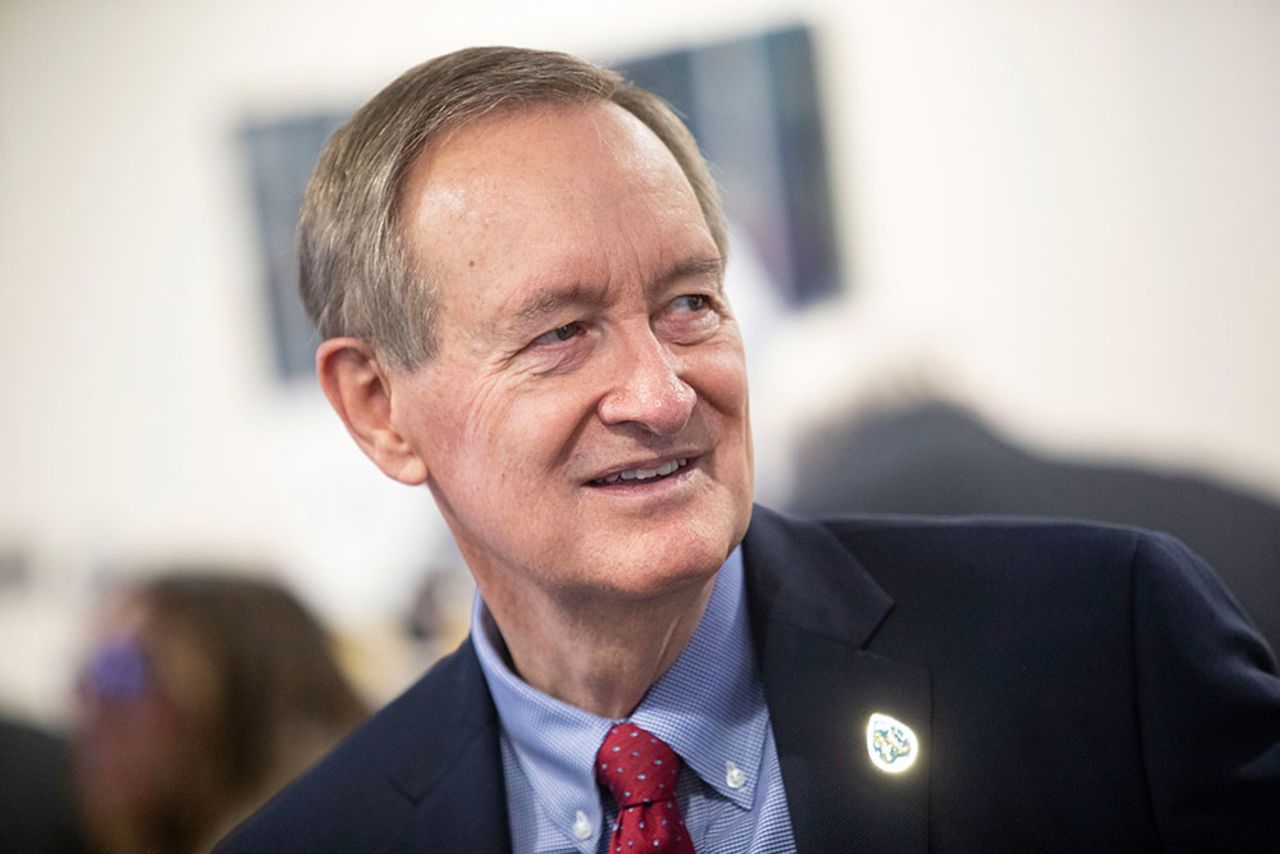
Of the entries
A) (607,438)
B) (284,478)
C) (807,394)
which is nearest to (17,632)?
(284,478)

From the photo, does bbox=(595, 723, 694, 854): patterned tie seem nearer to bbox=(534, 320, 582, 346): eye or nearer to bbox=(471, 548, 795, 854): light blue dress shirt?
bbox=(471, 548, 795, 854): light blue dress shirt

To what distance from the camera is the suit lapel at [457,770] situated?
2.00m

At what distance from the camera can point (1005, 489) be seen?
377 centimetres

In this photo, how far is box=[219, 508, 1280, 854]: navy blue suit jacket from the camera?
1728 millimetres

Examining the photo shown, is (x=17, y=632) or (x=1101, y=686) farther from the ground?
(x=1101, y=686)

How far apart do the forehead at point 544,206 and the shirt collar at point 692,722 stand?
1.79ft

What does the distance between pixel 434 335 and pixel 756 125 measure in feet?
7.33

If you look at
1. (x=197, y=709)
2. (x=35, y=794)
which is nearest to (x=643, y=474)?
(x=197, y=709)

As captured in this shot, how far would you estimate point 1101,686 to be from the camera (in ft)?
5.93

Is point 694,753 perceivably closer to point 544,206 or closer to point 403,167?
point 544,206

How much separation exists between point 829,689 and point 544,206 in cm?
79

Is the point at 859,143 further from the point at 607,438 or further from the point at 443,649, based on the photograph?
the point at 607,438

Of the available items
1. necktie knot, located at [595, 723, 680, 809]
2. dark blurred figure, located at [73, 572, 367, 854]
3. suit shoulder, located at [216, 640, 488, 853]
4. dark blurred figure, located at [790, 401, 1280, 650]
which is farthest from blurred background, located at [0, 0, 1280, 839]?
necktie knot, located at [595, 723, 680, 809]

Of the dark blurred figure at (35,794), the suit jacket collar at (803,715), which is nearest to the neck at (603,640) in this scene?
the suit jacket collar at (803,715)
